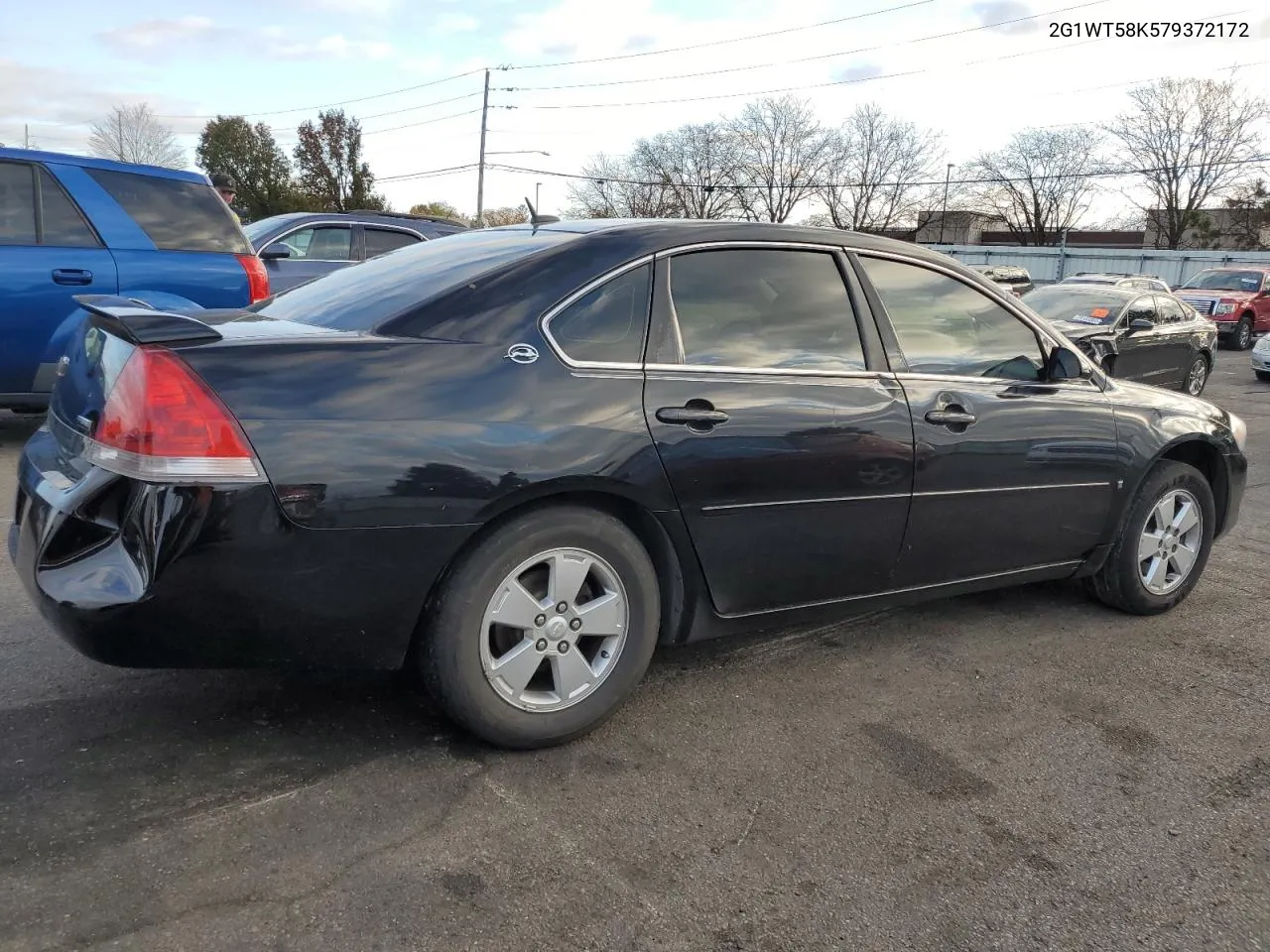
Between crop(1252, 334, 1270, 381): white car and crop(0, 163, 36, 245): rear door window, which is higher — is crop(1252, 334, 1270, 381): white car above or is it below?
below

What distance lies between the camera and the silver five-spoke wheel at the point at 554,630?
2789 millimetres

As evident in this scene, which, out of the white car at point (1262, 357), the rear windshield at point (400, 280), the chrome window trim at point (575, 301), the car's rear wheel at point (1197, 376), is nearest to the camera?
the chrome window trim at point (575, 301)

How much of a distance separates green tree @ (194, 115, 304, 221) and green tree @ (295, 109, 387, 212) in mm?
1466

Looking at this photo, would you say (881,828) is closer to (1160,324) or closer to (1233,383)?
(1160,324)

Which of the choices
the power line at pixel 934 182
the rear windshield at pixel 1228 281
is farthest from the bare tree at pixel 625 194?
the rear windshield at pixel 1228 281

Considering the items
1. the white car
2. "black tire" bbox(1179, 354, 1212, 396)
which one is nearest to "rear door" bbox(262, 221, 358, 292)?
"black tire" bbox(1179, 354, 1212, 396)

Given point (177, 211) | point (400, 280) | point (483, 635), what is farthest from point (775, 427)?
point (177, 211)

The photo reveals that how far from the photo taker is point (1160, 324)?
12.7 meters

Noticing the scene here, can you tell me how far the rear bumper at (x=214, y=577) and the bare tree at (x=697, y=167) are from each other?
6690 cm

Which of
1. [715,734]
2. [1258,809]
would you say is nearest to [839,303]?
[715,734]

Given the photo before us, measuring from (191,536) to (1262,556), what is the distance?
5.51 m

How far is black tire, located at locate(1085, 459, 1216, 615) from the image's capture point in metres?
4.30

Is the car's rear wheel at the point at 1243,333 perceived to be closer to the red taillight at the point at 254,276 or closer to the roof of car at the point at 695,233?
the red taillight at the point at 254,276

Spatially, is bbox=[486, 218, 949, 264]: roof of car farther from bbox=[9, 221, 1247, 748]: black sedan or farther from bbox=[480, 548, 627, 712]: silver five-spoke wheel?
bbox=[480, 548, 627, 712]: silver five-spoke wheel
